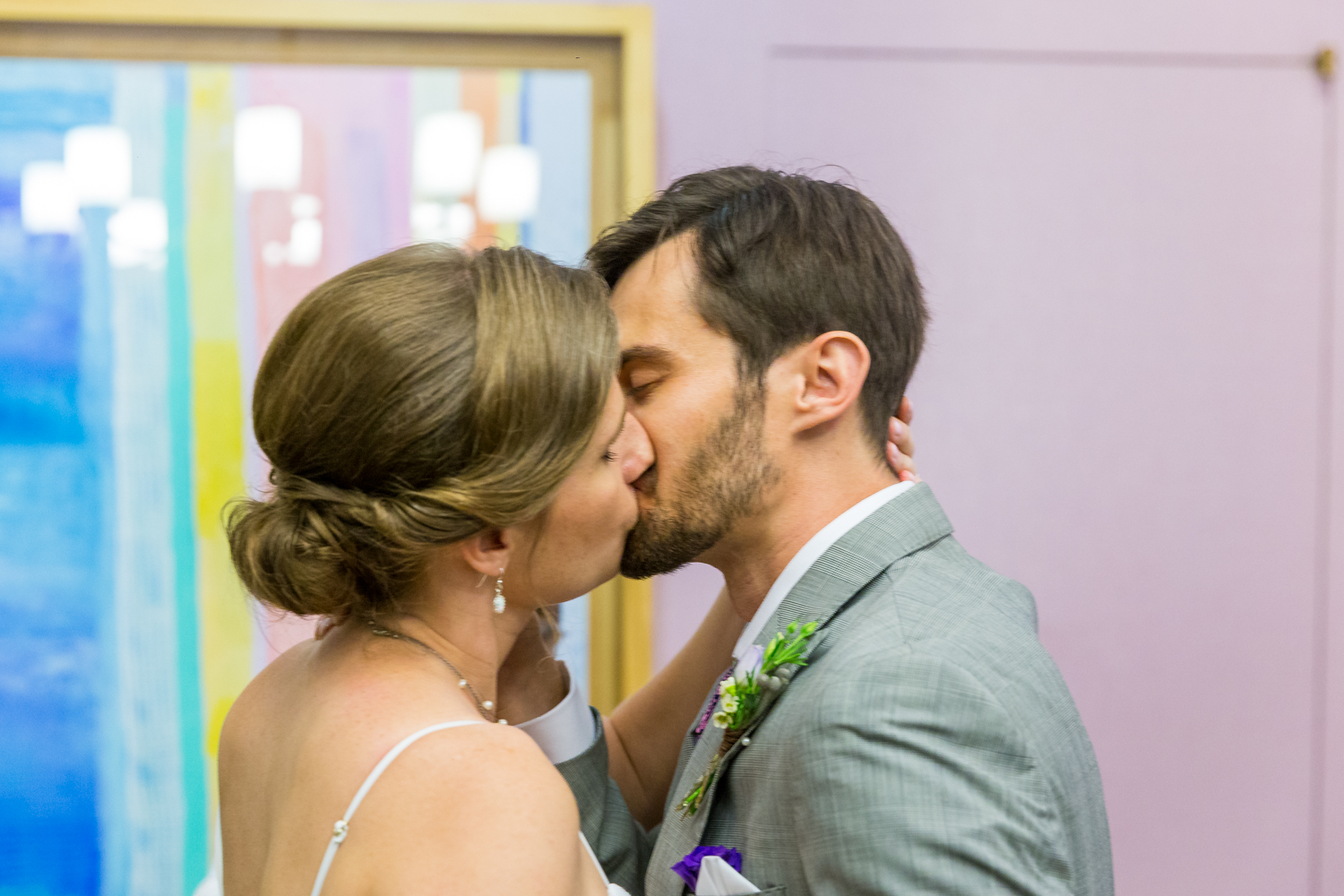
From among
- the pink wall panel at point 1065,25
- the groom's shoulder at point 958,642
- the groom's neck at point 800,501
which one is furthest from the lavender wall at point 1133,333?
the groom's shoulder at point 958,642

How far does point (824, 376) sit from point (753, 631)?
1.17 feet

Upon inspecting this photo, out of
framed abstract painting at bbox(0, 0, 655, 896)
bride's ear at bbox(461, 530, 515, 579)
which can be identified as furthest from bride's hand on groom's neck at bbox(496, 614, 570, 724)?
framed abstract painting at bbox(0, 0, 655, 896)

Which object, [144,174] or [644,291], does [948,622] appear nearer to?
Answer: [644,291]

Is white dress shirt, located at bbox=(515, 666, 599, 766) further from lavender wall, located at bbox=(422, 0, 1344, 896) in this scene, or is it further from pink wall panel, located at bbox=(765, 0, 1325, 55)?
pink wall panel, located at bbox=(765, 0, 1325, 55)

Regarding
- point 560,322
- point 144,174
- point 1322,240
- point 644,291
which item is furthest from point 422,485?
point 1322,240

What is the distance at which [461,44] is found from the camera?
2.12 metres

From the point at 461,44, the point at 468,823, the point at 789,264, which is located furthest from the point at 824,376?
the point at 461,44

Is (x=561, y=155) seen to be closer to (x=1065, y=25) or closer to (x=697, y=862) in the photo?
(x=1065, y=25)

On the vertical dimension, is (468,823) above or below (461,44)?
below

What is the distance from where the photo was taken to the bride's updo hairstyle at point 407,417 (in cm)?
112

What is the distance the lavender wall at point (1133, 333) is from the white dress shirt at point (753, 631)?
77 centimetres

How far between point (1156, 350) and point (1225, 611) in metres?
0.60

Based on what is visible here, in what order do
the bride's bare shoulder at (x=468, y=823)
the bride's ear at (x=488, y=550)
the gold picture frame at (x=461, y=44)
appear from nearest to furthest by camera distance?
the bride's bare shoulder at (x=468, y=823) < the bride's ear at (x=488, y=550) < the gold picture frame at (x=461, y=44)

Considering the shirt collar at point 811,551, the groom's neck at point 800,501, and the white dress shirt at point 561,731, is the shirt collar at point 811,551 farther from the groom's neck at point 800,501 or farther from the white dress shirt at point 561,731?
the white dress shirt at point 561,731
